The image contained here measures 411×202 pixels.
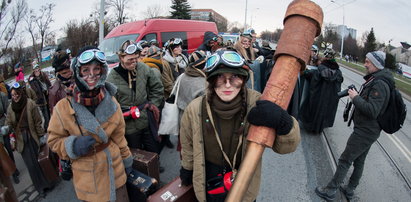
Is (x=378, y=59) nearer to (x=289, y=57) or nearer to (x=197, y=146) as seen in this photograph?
(x=289, y=57)

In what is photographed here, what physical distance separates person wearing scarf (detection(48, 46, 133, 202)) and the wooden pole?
1470 mm

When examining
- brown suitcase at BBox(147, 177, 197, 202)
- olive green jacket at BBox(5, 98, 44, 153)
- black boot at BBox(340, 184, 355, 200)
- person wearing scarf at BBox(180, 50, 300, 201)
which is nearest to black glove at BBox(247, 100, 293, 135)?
person wearing scarf at BBox(180, 50, 300, 201)

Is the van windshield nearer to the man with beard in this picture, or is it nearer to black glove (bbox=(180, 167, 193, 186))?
the man with beard

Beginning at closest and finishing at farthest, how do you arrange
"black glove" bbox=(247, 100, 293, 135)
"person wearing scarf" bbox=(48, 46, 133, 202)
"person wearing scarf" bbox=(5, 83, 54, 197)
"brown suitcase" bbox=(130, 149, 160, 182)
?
"black glove" bbox=(247, 100, 293, 135)
"person wearing scarf" bbox=(48, 46, 133, 202)
"brown suitcase" bbox=(130, 149, 160, 182)
"person wearing scarf" bbox=(5, 83, 54, 197)

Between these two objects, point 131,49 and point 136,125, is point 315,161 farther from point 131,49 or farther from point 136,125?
point 131,49

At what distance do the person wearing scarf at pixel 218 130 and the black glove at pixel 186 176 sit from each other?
0.08 feet

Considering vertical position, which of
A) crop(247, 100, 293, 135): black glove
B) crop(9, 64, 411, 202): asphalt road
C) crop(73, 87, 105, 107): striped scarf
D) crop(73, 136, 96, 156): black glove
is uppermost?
crop(247, 100, 293, 135): black glove

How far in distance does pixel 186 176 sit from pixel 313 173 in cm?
276

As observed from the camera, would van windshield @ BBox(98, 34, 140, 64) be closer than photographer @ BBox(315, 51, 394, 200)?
No

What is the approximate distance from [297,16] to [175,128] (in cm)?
230

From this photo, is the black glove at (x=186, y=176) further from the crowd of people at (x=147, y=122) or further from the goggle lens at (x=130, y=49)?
the goggle lens at (x=130, y=49)

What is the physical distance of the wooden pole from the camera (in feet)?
3.89

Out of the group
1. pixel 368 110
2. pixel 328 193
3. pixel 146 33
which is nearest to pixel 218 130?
pixel 368 110

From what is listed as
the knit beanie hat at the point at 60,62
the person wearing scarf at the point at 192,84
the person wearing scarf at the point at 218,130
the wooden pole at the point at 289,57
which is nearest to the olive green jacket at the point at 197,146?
the person wearing scarf at the point at 218,130
